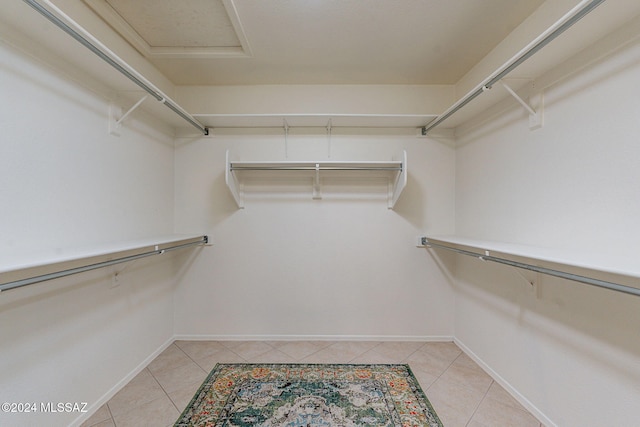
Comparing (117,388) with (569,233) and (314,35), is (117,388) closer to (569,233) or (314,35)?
(314,35)

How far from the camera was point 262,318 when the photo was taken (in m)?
2.49

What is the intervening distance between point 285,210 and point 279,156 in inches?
21.0

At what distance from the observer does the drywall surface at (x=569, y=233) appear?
112 centimetres

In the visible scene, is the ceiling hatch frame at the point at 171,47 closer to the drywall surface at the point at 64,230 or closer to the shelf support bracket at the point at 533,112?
the drywall surface at the point at 64,230

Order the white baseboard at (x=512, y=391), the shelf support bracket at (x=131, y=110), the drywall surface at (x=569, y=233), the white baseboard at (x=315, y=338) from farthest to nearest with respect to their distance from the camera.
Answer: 1. the white baseboard at (x=315, y=338)
2. the shelf support bracket at (x=131, y=110)
3. the white baseboard at (x=512, y=391)
4. the drywall surface at (x=569, y=233)

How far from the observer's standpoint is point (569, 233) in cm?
134

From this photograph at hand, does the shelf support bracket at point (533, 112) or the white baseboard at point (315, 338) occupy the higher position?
the shelf support bracket at point (533, 112)

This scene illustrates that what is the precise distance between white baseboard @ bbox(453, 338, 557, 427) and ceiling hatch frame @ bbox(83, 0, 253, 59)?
3041 mm

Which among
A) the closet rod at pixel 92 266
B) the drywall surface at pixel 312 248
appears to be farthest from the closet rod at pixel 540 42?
the closet rod at pixel 92 266

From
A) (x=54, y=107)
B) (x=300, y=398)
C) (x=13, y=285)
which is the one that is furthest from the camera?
(x=300, y=398)

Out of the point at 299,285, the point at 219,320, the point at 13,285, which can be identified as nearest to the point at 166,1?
the point at 13,285

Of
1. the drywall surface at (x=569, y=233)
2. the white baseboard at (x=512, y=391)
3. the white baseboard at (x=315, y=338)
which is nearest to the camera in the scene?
the drywall surface at (x=569, y=233)

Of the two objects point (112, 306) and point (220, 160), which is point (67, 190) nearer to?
point (112, 306)

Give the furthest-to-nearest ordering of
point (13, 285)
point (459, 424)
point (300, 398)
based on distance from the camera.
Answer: point (300, 398) < point (459, 424) < point (13, 285)
